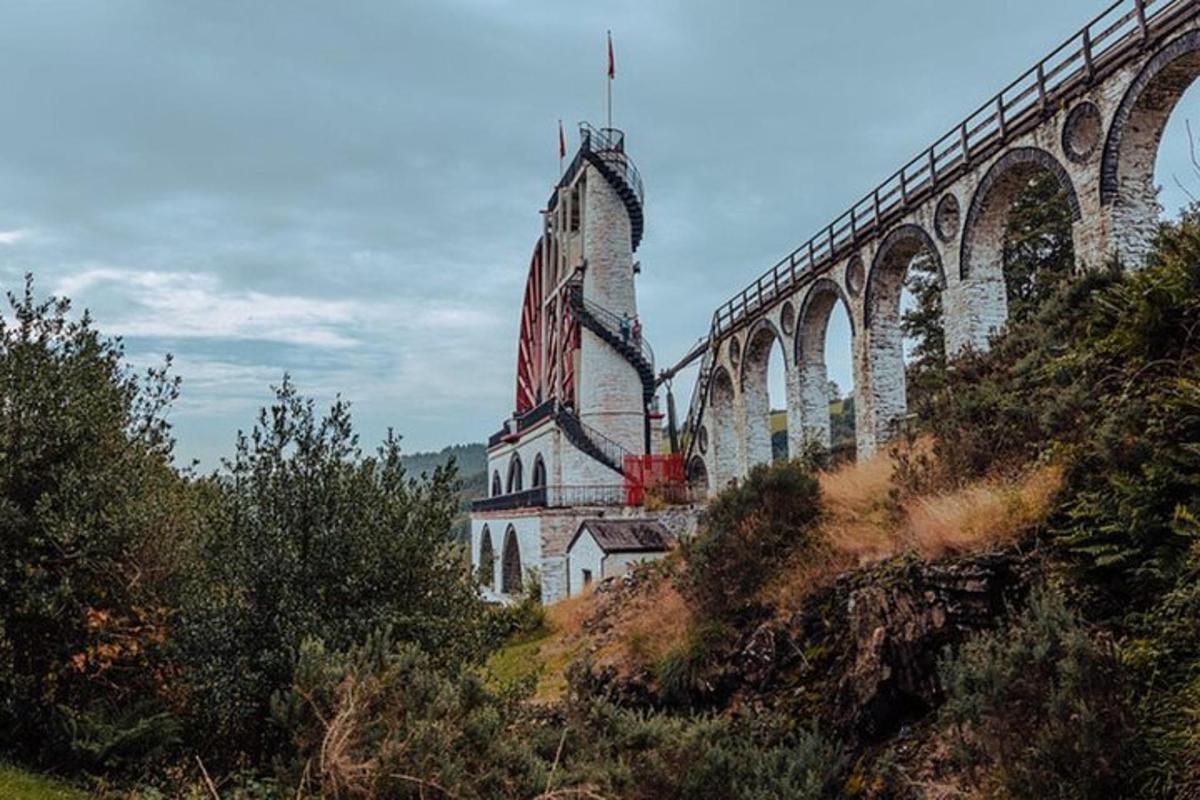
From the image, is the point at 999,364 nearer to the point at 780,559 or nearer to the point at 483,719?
the point at 780,559

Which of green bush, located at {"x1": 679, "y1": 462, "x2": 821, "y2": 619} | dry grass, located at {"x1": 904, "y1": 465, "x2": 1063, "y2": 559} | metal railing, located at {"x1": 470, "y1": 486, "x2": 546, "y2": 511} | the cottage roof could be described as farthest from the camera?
metal railing, located at {"x1": 470, "y1": 486, "x2": 546, "y2": 511}

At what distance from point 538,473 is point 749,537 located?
21.9 metres

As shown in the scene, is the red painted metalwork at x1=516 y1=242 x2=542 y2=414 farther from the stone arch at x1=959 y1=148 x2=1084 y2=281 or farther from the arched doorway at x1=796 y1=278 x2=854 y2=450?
the stone arch at x1=959 y1=148 x2=1084 y2=281

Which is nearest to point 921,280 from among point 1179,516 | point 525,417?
point 525,417

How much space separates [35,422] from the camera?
25.5ft

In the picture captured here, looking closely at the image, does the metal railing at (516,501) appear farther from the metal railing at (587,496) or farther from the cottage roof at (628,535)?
the cottage roof at (628,535)

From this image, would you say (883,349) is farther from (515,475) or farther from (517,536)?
(515,475)

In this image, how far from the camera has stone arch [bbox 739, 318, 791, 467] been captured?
2508 cm

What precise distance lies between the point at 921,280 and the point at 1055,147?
13.3 metres

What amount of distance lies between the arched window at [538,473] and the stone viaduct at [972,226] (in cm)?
752

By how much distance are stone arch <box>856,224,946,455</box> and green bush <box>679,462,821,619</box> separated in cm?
901

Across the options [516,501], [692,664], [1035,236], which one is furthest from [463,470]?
[692,664]

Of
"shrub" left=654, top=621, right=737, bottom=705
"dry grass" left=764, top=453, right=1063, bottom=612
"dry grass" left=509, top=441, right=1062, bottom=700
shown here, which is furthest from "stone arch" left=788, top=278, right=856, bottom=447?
"shrub" left=654, top=621, right=737, bottom=705

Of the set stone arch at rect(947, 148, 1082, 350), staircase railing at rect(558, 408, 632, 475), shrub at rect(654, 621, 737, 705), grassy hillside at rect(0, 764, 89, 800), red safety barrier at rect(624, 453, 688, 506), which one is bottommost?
grassy hillside at rect(0, 764, 89, 800)
